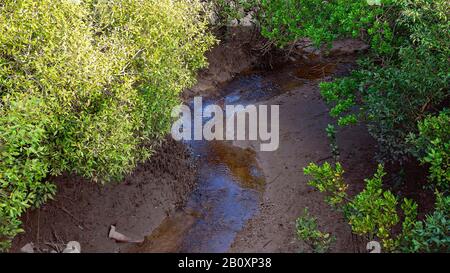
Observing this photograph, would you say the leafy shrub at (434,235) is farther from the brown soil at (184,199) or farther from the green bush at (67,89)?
the green bush at (67,89)

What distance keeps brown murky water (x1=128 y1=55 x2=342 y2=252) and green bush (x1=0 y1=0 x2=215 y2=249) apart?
2795mm

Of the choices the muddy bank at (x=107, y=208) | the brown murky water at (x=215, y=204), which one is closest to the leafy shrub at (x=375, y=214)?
the brown murky water at (x=215, y=204)

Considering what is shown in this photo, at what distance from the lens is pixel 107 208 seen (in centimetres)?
1288

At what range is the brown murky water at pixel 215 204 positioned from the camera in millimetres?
12828

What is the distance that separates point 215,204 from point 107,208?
11.8ft

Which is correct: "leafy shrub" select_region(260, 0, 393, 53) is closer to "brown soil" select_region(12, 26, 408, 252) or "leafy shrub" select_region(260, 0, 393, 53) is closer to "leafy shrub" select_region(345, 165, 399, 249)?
"brown soil" select_region(12, 26, 408, 252)

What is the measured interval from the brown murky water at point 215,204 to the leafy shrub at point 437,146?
6.11 meters

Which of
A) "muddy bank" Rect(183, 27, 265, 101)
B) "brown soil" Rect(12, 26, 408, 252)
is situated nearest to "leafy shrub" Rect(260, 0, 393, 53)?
"muddy bank" Rect(183, 27, 265, 101)

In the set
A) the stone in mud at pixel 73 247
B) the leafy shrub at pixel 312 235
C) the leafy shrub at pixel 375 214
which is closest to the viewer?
the leafy shrub at pixel 375 214

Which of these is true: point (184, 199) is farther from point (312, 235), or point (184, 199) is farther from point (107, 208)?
point (312, 235)

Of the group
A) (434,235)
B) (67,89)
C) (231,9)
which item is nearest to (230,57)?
(231,9)

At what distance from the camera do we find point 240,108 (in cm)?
1994

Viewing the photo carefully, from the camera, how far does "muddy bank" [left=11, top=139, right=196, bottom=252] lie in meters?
11.7
